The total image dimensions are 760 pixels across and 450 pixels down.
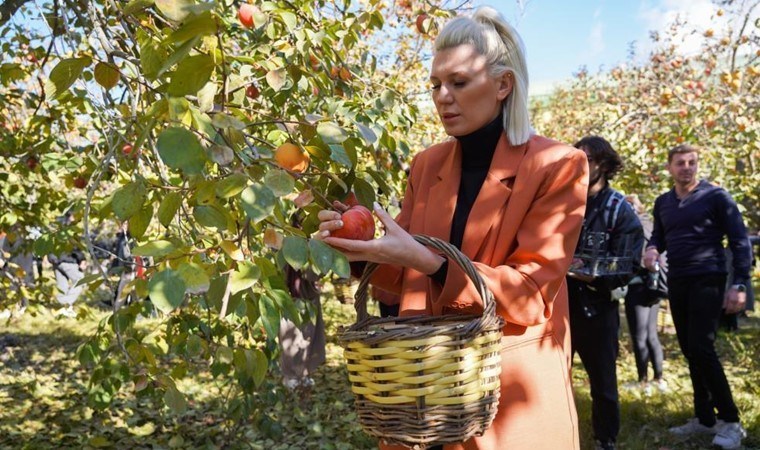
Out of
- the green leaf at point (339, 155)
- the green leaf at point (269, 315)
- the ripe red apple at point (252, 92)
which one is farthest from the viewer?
the ripe red apple at point (252, 92)

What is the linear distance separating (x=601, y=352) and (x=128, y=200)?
251 centimetres

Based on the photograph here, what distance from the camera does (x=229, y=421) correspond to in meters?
3.88

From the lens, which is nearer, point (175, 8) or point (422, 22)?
point (175, 8)

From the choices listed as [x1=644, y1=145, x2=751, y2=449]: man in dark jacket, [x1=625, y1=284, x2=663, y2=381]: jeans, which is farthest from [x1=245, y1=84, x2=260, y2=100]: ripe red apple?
[x1=625, y1=284, x2=663, y2=381]: jeans

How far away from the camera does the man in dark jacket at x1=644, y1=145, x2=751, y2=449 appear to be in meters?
3.71

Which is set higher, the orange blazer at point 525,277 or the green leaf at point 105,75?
the green leaf at point 105,75

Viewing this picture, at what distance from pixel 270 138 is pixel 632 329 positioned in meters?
3.37

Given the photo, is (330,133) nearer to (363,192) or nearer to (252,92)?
(363,192)

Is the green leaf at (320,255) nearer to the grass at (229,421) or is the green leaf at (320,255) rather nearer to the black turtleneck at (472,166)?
the black turtleneck at (472,166)

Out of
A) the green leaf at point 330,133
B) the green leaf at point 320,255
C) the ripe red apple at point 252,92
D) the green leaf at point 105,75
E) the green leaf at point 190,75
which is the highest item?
the ripe red apple at point 252,92

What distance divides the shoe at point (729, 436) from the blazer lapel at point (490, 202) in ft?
9.85

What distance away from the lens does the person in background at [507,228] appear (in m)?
1.29

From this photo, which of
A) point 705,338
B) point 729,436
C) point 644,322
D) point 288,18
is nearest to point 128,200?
point 288,18

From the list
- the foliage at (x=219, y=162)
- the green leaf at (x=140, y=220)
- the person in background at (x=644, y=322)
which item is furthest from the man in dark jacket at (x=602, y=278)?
the green leaf at (x=140, y=220)
